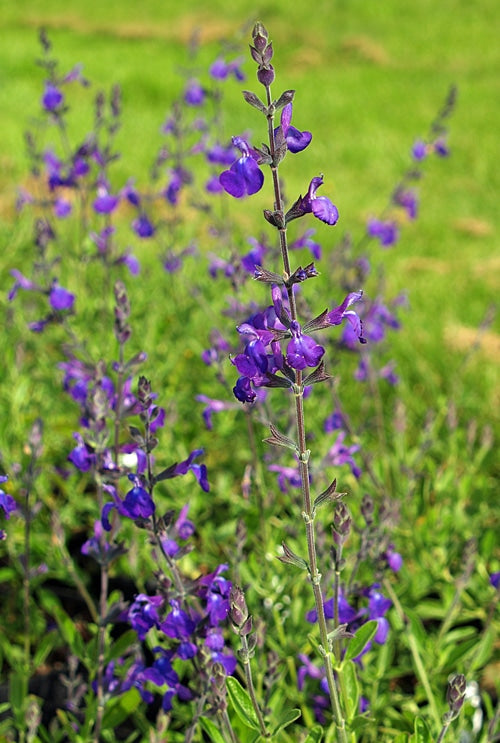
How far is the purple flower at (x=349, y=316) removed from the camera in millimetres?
1363

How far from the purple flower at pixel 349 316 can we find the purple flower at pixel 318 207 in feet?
0.48

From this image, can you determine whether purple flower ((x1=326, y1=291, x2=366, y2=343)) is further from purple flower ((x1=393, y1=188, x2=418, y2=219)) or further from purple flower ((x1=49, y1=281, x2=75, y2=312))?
purple flower ((x1=393, y1=188, x2=418, y2=219))

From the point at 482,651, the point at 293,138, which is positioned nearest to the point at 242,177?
the point at 293,138

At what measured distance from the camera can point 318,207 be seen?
1.35 metres

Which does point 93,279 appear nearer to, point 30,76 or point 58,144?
point 58,144

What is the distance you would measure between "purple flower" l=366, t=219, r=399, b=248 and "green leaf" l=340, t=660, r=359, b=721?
2367 mm

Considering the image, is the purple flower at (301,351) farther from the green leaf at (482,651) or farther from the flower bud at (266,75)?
the green leaf at (482,651)

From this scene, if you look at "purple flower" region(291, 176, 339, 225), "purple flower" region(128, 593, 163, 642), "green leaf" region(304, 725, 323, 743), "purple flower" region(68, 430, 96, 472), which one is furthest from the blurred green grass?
"green leaf" region(304, 725, 323, 743)

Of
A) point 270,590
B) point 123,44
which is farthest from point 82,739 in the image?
point 123,44

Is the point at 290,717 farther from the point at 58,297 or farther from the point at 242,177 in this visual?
the point at 58,297

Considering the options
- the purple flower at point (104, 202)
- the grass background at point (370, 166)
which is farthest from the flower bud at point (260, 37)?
the purple flower at point (104, 202)

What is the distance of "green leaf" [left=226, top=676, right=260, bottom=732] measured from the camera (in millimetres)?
1703

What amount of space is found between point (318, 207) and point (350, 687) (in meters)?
1.08

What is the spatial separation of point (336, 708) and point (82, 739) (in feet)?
2.85
